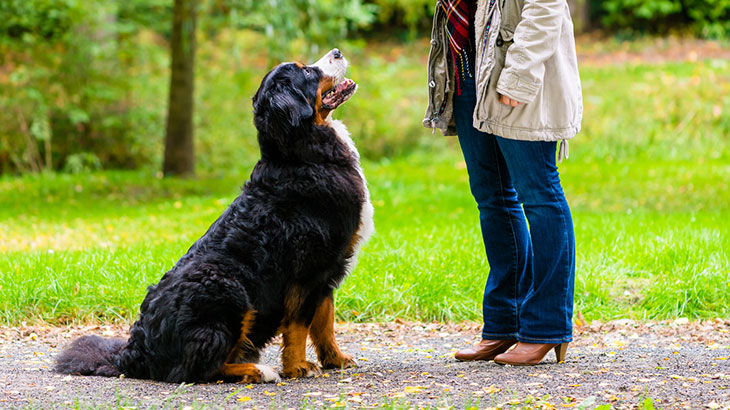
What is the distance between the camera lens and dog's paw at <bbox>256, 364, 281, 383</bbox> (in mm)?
3617

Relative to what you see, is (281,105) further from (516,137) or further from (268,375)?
(268,375)

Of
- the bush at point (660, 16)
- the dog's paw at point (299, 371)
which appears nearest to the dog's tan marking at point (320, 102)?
the dog's paw at point (299, 371)

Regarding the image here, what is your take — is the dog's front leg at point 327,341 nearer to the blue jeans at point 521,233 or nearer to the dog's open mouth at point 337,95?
the blue jeans at point 521,233

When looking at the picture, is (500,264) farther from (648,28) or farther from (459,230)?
(648,28)

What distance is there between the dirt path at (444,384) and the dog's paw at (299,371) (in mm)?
79

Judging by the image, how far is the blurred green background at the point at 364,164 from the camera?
550 cm

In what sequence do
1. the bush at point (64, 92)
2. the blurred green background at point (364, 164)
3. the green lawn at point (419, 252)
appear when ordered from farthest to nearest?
the bush at point (64, 92) → the blurred green background at point (364, 164) → the green lawn at point (419, 252)

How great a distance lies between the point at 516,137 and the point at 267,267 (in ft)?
4.25

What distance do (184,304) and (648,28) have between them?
72.2ft

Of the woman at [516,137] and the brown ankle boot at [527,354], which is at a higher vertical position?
the woman at [516,137]

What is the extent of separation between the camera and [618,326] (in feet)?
16.5

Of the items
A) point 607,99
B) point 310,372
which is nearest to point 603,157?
point 607,99

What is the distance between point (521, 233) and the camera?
12.8 feet

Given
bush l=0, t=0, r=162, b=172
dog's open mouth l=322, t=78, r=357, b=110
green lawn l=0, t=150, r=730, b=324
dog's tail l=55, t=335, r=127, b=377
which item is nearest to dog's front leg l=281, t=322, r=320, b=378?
dog's tail l=55, t=335, r=127, b=377
